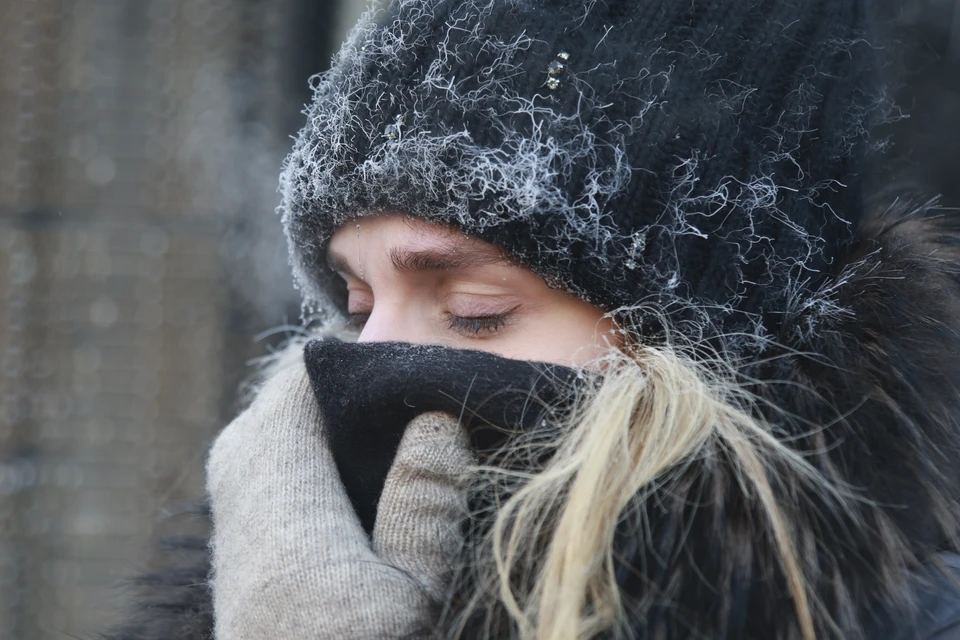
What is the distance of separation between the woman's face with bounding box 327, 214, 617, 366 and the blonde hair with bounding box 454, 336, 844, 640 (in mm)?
118

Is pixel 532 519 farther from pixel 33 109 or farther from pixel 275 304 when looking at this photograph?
pixel 33 109

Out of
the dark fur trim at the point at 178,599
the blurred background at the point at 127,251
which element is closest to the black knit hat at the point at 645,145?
the dark fur trim at the point at 178,599

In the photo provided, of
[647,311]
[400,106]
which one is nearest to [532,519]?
[647,311]

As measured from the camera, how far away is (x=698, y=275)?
117cm

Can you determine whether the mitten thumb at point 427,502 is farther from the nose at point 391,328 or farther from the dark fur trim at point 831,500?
the nose at point 391,328

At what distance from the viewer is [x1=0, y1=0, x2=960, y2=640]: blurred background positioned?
2.60 m

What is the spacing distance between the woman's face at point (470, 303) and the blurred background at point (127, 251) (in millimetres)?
1497

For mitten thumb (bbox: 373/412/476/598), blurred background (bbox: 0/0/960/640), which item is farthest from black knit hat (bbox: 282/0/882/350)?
blurred background (bbox: 0/0/960/640)

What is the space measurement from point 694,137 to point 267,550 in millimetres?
798

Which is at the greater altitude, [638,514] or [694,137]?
[694,137]

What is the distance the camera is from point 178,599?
1.46 meters

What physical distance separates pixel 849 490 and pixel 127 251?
235 cm

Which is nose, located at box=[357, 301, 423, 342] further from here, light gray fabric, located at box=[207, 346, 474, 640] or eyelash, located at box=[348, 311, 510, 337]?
Answer: light gray fabric, located at box=[207, 346, 474, 640]

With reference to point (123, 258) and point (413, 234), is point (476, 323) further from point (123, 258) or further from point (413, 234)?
point (123, 258)
